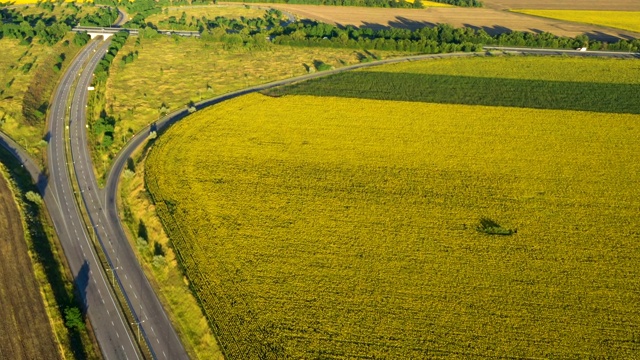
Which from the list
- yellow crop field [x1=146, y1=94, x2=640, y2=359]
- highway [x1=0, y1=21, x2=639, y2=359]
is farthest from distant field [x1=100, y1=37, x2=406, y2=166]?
yellow crop field [x1=146, y1=94, x2=640, y2=359]

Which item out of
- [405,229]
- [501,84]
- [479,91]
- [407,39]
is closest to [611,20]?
[407,39]

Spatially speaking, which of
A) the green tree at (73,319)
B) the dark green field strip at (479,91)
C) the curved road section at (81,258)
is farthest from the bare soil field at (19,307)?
the dark green field strip at (479,91)

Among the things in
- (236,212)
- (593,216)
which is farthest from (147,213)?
(593,216)

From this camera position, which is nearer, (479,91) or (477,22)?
(479,91)

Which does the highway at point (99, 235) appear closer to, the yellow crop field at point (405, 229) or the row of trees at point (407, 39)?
the yellow crop field at point (405, 229)

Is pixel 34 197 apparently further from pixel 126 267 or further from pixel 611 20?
pixel 611 20

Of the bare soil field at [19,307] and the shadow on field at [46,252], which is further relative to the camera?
the shadow on field at [46,252]

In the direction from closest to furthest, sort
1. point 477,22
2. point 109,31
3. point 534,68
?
point 534,68 → point 109,31 → point 477,22
